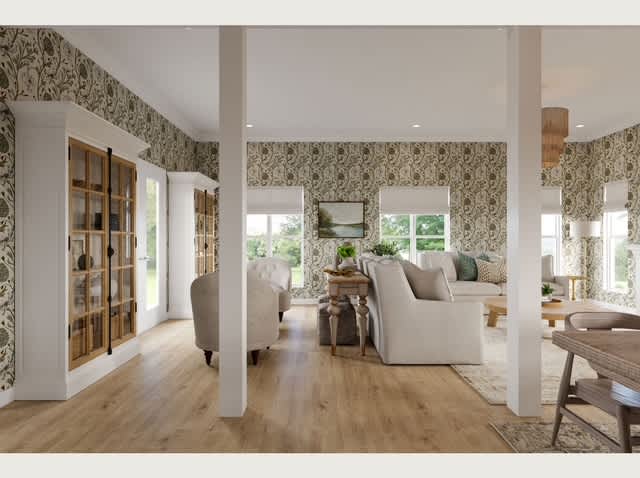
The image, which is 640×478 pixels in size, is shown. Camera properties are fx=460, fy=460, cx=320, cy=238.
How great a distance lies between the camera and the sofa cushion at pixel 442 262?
23.4 feet

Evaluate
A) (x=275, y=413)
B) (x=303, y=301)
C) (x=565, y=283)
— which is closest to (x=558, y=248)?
(x=565, y=283)

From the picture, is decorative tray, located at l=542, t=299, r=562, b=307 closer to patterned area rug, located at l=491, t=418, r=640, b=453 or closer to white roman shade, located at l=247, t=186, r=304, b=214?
patterned area rug, located at l=491, t=418, r=640, b=453

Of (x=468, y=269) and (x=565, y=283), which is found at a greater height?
(x=468, y=269)

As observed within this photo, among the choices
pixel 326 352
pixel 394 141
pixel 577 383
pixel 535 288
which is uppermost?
pixel 394 141

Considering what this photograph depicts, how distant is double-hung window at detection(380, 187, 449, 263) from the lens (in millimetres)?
8203

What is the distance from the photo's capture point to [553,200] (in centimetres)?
831

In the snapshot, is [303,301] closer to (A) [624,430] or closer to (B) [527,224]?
(B) [527,224]

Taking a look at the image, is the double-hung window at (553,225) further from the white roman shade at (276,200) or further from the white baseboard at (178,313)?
the white baseboard at (178,313)

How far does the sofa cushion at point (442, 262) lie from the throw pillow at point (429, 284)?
2.90 m

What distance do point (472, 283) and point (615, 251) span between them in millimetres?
2878
